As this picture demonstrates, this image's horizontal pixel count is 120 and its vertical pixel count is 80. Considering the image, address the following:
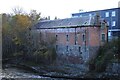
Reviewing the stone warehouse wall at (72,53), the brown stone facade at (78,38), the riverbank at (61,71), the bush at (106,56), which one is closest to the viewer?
the riverbank at (61,71)

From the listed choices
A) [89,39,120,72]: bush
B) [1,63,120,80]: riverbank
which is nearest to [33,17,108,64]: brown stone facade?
[89,39,120,72]: bush

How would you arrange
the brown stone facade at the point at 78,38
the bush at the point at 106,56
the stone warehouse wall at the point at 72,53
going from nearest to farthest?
the bush at the point at 106,56
the brown stone facade at the point at 78,38
the stone warehouse wall at the point at 72,53

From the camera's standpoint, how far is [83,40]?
2688cm

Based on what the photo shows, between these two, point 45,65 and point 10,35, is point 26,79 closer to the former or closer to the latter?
point 45,65

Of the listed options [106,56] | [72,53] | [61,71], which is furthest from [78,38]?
[106,56]

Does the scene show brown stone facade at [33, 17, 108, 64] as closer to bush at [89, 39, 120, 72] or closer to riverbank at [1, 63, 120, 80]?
bush at [89, 39, 120, 72]

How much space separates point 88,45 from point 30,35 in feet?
29.1

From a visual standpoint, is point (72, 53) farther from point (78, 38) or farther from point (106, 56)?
point (106, 56)

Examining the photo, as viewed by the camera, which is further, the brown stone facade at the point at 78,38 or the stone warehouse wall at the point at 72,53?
the stone warehouse wall at the point at 72,53

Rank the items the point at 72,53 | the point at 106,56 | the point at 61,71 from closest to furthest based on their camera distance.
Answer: the point at 106,56, the point at 61,71, the point at 72,53

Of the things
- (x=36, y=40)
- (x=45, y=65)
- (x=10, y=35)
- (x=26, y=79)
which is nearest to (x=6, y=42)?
(x=10, y=35)

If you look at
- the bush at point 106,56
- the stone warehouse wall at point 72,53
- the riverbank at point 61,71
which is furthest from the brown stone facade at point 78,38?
the riverbank at point 61,71

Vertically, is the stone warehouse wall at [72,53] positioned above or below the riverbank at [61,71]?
above

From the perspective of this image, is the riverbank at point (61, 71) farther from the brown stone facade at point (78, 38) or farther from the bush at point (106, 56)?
the brown stone facade at point (78, 38)
